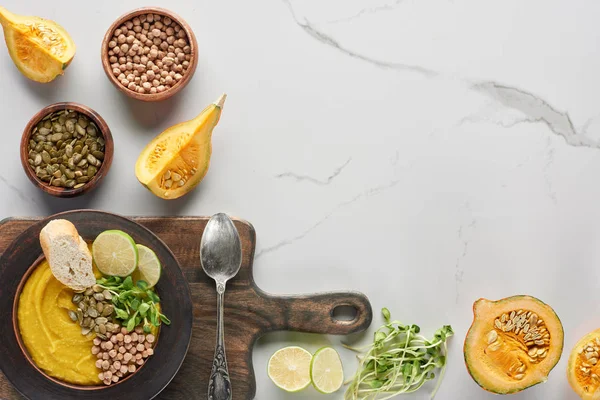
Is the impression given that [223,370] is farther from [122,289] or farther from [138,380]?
[122,289]

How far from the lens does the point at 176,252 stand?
6.97 feet

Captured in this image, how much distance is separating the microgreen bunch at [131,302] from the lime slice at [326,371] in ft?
1.59

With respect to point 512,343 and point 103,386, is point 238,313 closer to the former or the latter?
point 103,386

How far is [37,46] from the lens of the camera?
6.63 feet

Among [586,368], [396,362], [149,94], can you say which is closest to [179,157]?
[149,94]

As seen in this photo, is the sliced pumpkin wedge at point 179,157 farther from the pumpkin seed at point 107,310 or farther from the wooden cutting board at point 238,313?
the pumpkin seed at point 107,310

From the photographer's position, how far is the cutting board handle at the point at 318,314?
2145 millimetres

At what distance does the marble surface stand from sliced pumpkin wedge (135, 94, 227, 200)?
94 millimetres

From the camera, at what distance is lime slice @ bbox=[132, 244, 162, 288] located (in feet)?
6.51

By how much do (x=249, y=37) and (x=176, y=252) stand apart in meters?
0.70

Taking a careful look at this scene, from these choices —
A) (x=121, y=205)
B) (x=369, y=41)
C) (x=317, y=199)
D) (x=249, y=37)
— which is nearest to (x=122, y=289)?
(x=121, y=205)

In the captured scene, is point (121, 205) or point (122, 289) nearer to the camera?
point (122, 289)

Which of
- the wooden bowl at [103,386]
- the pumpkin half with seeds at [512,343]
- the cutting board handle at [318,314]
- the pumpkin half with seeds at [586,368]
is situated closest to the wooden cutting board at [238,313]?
the cutting board handle at [318,314]

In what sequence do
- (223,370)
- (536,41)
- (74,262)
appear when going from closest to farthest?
(74,262), (223,370), (536,41)
